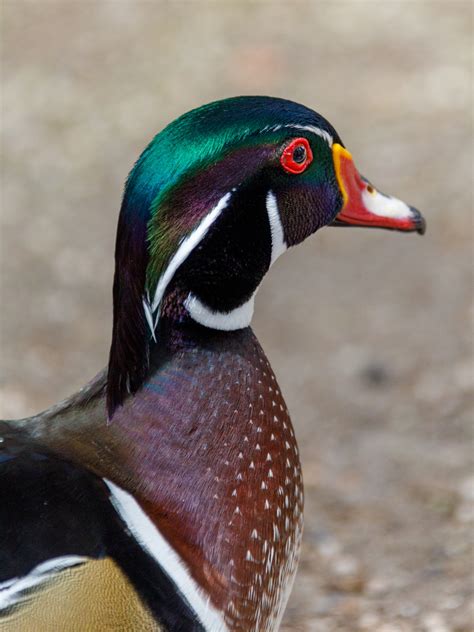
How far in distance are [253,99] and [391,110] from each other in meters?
4.23

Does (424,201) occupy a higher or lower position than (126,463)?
higher

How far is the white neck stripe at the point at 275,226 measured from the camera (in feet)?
7.23

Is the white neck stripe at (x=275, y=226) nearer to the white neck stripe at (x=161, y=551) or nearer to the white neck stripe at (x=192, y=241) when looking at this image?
the white neck stripe at (x=192, y=241)

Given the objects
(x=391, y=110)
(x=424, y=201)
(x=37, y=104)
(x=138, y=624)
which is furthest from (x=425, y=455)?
(x=37, y=104)

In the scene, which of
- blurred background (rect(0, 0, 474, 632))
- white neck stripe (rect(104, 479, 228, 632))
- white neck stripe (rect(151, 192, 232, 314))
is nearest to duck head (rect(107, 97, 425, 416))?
white neck stripe (rect(151, 192, 232, 314))

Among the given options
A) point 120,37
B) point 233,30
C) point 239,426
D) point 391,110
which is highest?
point 120,37

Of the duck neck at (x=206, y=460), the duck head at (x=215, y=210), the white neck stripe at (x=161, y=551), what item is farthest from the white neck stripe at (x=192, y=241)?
the white neck stripe at (x=161, y=551)

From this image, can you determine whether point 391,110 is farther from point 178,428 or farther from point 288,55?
point 178,428

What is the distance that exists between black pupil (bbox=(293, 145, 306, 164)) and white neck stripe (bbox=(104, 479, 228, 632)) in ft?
2.38

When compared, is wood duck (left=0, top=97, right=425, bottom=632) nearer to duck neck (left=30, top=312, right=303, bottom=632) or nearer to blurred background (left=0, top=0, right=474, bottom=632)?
duck neck (left=30, top=312, right=303, bottom=632)

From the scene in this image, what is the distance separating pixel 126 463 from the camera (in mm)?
2184

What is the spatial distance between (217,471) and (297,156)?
0.64 m

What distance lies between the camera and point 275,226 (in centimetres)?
224

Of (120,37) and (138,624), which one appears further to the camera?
(120,37)
